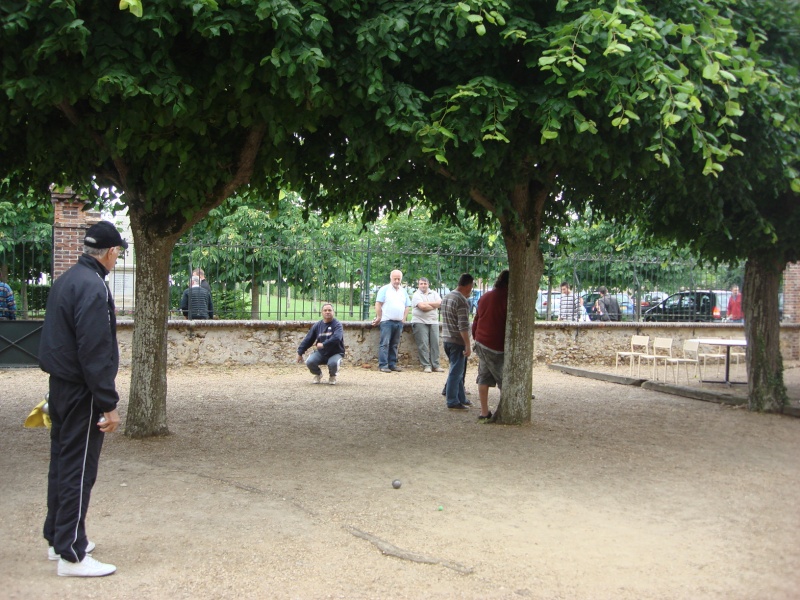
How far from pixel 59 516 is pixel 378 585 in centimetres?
175

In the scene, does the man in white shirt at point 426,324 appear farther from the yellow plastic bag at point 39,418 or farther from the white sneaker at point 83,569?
the white sneaker at point 83,569

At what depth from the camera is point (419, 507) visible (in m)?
6.20

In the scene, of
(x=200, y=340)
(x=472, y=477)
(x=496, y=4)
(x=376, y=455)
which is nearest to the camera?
(x=496, y=4)

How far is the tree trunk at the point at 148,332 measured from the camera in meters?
8.26

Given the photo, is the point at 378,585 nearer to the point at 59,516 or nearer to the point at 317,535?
the point at 317,535

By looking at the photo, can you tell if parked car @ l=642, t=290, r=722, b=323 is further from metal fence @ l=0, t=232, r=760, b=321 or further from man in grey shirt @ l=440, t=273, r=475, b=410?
man in grey shirt @ l=440, t=273, r=475, b=410

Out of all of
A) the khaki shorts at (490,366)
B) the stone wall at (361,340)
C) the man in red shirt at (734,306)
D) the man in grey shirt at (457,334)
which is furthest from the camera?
the man in red shirt at (734,306)

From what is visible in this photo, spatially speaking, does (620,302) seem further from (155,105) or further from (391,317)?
(155,105)

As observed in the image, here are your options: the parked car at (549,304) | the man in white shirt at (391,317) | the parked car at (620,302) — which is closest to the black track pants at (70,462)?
the man in white shirt at (391,317)

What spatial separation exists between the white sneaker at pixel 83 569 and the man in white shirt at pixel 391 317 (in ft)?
35.8

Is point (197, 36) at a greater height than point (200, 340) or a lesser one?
greater

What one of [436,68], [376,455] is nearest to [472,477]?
[376,455]

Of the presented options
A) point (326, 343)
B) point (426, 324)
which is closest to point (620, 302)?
point (426, 324)

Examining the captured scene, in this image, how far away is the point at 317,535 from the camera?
5449 millimetres
